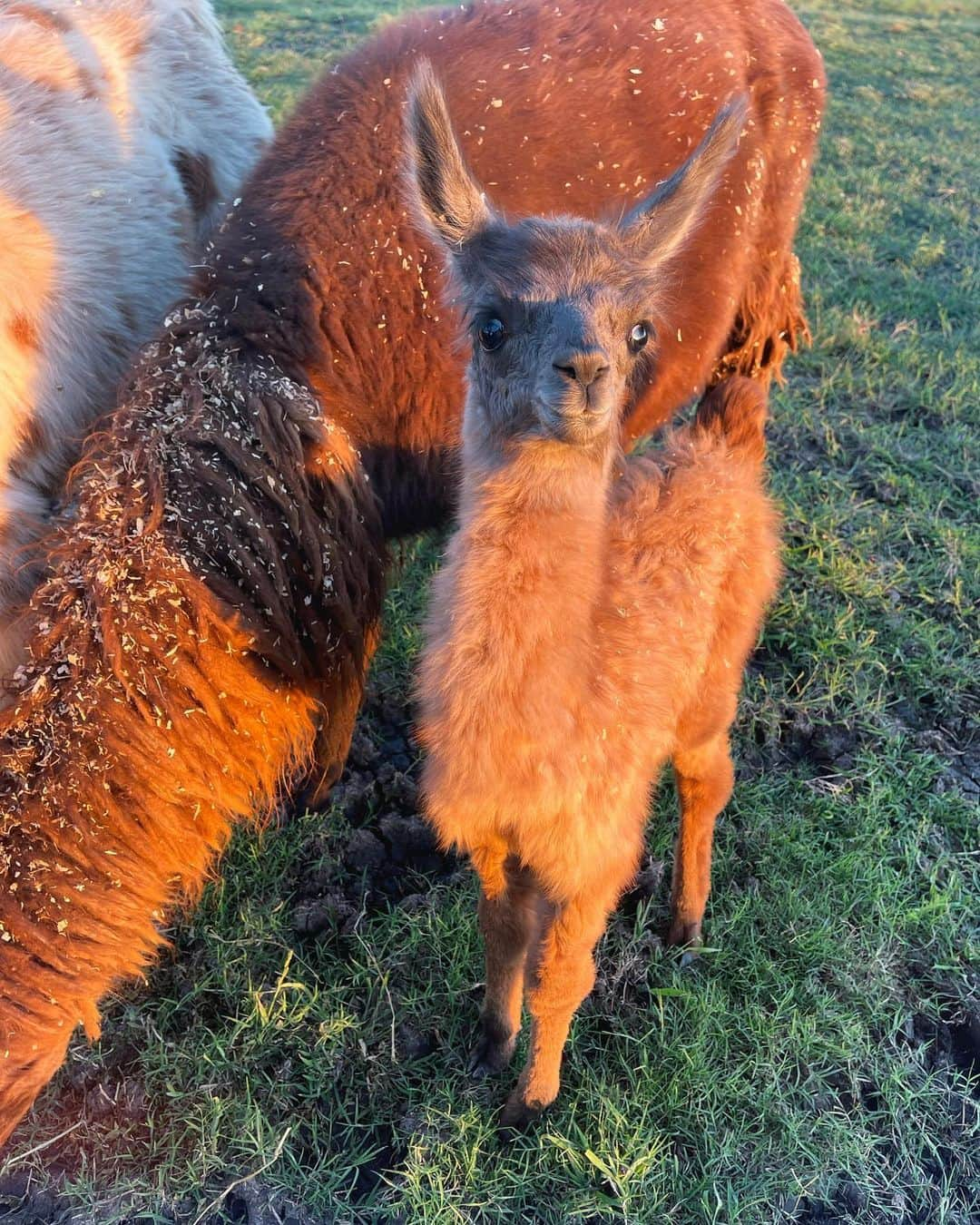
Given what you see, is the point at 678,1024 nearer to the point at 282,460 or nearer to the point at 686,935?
the point at 686,935

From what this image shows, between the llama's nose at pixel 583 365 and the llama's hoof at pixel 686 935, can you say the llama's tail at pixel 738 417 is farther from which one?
the llama's hoof at pixel 686 935

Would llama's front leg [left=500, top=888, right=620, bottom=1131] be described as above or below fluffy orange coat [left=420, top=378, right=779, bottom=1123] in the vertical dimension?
below

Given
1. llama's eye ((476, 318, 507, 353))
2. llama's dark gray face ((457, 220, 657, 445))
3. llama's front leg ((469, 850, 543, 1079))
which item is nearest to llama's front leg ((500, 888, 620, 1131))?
llama's front leg ((469, 850, 543, 1079))

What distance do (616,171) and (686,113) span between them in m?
0.40

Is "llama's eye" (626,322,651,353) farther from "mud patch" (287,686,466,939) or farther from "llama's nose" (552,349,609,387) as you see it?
"mud patch" (287,686,466,939)

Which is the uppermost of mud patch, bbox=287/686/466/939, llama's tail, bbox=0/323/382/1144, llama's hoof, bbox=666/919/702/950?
llama's tail, bbox=0/323/382/1144

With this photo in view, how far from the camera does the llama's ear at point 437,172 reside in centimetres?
185

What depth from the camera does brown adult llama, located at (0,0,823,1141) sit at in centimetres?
188

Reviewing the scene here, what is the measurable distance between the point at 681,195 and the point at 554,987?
1.68 metres

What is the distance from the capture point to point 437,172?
1903 mm

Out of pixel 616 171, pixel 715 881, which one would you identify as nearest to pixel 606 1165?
pixel 715 881

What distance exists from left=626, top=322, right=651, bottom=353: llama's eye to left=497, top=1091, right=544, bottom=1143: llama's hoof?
5.64 feet

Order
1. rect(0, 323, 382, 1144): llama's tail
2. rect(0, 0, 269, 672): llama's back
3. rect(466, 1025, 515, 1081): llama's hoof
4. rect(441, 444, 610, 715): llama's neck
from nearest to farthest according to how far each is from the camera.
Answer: rect(441, 444, 610, 715): llama's neck → rect(0, 323, 382, 1144): llama's tail → rect(466, 1025, 515, 1081): llama's hoof → rect(0, 0, 269, 672): llama's back

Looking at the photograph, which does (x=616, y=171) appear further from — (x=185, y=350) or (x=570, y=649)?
(x=570, y=649)
